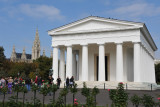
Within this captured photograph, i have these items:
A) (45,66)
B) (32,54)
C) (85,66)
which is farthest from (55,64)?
(32,54)

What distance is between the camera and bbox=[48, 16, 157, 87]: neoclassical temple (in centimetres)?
3594

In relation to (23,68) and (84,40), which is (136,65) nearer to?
(84,40)

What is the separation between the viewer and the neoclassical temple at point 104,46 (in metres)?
35.9

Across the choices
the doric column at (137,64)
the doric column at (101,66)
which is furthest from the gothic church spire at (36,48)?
→ the doric column at (137,64)

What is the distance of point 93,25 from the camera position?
129ft

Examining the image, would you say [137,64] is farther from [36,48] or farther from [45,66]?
[36,48]

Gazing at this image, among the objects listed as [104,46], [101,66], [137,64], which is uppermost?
[104,46]

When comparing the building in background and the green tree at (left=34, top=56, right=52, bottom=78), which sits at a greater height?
the building in background

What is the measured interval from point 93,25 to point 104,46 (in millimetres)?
4269

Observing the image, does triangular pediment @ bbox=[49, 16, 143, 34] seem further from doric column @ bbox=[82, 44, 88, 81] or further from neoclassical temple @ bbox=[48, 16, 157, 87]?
doric column @ bbox=[82, 44, 88, 81]

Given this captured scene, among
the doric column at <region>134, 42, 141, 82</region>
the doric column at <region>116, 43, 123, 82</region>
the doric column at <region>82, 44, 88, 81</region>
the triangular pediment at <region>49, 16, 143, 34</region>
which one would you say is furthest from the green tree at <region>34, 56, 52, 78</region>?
the doric column at <region>134, 42, 141, 82</region>

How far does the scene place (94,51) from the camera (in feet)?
144

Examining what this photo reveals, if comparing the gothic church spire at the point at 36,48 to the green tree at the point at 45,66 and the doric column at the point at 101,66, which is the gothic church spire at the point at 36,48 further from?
the doric column at the point at 101,66

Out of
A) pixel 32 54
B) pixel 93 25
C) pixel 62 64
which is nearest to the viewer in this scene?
pixel 93 25
